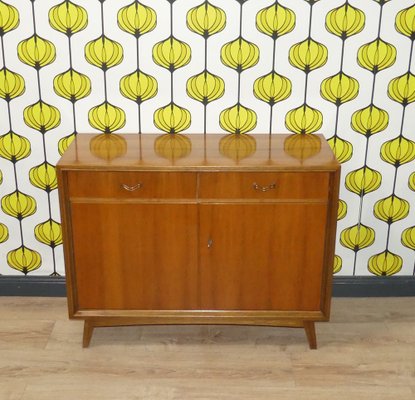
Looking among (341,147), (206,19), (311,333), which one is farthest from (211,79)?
(311,333)

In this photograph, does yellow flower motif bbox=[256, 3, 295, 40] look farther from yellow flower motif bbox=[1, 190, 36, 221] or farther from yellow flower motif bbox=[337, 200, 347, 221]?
yellow flower motif bbox=[1, 190, 36, 221]

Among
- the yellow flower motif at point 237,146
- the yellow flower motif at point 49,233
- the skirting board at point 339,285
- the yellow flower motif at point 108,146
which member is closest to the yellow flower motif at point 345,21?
the yellow flower motif at point 237,146

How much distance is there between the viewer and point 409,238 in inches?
138

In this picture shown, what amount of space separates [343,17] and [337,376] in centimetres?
160

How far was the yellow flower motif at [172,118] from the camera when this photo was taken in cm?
322

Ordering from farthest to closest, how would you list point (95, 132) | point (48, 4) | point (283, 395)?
point (95, 132) < point (48, 4) < point (283, 395)

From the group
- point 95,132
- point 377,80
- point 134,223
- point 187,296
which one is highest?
point 377,80

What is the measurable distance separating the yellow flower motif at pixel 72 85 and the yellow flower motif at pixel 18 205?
567 mm

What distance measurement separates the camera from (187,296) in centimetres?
304

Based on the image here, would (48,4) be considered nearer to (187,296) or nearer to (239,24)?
(239,24)

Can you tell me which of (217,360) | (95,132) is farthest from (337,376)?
(95,132)

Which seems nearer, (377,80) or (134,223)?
(134,223)

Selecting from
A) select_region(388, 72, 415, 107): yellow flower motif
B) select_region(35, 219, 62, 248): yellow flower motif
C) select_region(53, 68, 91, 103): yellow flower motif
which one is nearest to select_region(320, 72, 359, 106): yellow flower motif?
select_region(388, 72, 415, 107): yellow flower motif

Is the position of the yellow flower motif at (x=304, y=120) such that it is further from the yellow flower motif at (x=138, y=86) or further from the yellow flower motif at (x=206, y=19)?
the yellow flower motif at (x=138, y=86)
